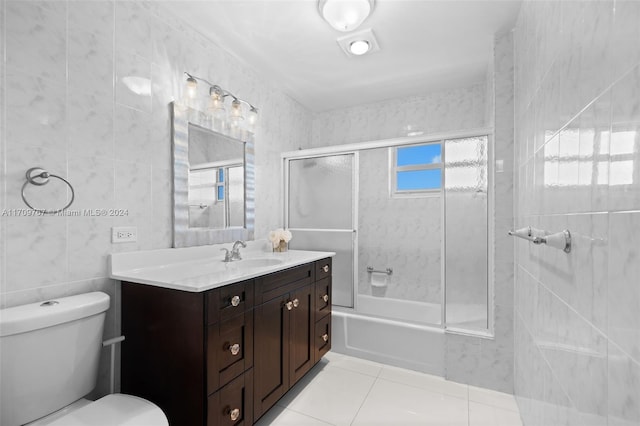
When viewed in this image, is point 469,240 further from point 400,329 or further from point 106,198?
point 106,198

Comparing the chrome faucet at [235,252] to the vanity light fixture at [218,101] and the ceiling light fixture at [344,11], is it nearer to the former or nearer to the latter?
Result: the vanity light fixture at [218,101]

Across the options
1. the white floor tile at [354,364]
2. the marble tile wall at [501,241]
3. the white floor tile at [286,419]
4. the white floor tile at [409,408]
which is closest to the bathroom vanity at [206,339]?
the white floor tile at [286,419]

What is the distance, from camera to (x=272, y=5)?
179 cm

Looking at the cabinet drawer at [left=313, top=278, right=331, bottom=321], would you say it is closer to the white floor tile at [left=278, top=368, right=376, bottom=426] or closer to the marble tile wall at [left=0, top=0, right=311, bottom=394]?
the white floor tile at [left=278, top=368, right=376, bottom=426]

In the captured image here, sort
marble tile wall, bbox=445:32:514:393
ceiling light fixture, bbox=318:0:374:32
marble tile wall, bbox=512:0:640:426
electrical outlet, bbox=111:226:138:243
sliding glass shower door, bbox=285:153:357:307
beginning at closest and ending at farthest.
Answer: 1. marble tile wall, bbox=512:0:640:426
2. electrical outlet, bbox=111:226:138:243
3. ceiling light fixture, bbox=318:0:374:32
4. marble tile wall, bbox=445:32:514:393
5. sliding glass shower door, bbox=285:153:357:307

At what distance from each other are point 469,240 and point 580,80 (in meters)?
1.47

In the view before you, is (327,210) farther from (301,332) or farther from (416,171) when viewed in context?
(301,332)

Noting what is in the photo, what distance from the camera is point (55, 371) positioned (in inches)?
45.6

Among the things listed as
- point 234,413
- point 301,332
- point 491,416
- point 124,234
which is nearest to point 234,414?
point 234,413

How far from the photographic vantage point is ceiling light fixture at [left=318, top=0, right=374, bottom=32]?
1689mm

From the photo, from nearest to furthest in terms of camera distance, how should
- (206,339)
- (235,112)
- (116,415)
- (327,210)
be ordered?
(116,415) < (206,339) < (235,112) < (327,210)

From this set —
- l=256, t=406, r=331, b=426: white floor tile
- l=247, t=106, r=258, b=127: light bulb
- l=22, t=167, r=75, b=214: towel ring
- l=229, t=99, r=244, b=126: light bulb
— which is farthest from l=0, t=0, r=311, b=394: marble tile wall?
l=256, t=406, r=331, b=426: white floor tile

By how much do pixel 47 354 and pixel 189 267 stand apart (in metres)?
0.78

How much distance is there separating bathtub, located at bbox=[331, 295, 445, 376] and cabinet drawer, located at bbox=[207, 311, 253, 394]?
1.23 meters
